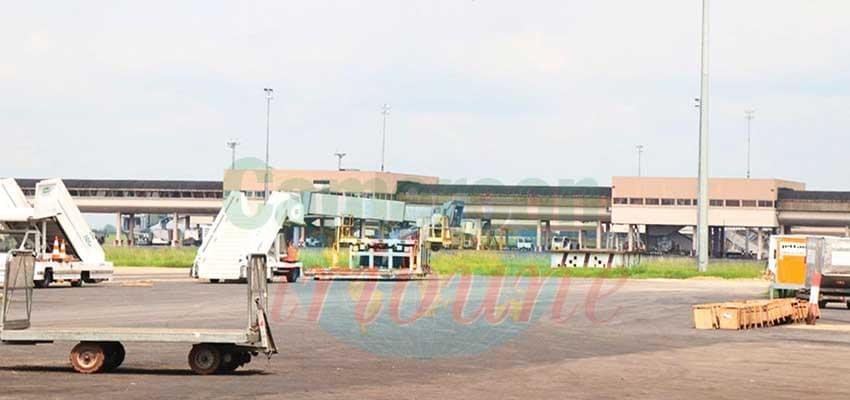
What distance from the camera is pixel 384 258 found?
67.9 metres

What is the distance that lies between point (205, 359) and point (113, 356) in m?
1.32

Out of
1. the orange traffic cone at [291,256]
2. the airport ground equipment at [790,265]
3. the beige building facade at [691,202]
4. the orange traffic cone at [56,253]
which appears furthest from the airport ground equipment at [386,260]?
the beige building facade at [691,202]

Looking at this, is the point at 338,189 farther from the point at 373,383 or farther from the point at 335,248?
the point at 373,383

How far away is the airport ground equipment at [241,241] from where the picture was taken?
61625mm

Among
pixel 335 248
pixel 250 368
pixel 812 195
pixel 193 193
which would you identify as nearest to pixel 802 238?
pixel 335 248

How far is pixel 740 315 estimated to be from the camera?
116 feet

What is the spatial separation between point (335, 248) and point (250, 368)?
5529 centimetres

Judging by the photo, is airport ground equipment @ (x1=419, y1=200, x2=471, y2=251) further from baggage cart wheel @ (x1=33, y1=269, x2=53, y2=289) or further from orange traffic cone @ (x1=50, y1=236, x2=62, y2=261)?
baggage cart wheel @ (x1=33, y1=269, x2=53, y2=289)

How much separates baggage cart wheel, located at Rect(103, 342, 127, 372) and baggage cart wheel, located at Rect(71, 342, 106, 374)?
0.31 ft

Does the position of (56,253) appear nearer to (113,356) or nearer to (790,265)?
(790,265)

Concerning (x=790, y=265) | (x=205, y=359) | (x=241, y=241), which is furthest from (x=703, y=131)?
(x=205, y=359)

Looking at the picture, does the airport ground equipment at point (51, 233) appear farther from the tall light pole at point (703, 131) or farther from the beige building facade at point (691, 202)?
the beige building facade at point (691, 202)

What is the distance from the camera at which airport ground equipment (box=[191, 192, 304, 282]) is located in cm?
6162

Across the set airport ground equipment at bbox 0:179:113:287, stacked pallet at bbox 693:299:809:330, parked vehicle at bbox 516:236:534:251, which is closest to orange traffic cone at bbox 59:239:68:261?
airport ground equipment at bbox 0:179:113:287
